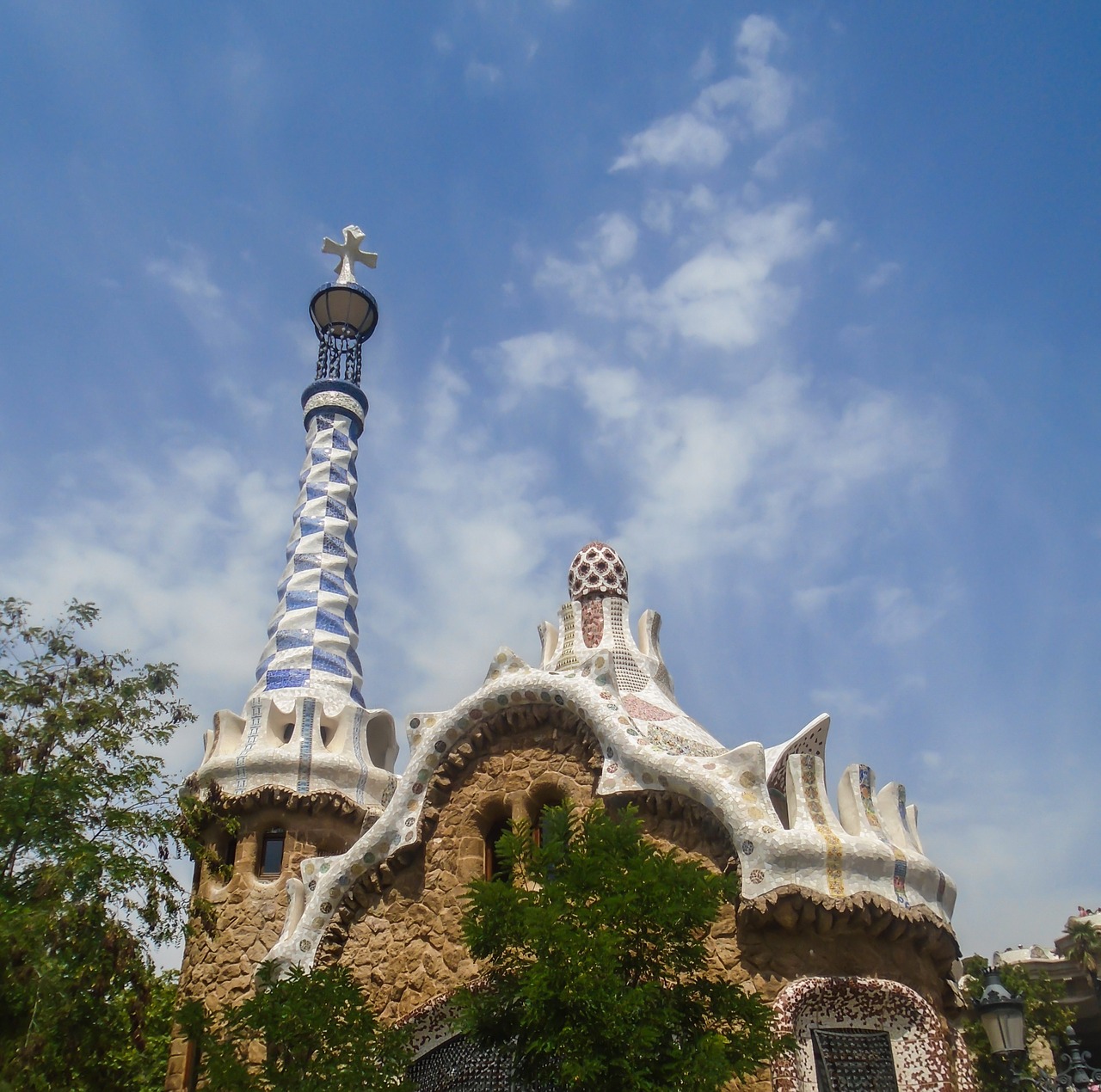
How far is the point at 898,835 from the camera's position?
8297mm

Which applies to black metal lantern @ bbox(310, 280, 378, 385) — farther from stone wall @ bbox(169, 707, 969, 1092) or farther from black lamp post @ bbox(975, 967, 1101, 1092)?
black lamp post @ bbox(975, 967, 1101, 1092)

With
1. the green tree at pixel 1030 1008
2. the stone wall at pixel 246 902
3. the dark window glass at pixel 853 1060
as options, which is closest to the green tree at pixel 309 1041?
the dark window glass at pixel 853 1060

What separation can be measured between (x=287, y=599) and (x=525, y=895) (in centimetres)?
732

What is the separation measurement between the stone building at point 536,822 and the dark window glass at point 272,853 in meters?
0.02

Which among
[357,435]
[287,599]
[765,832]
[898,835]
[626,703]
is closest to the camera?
[765,832]

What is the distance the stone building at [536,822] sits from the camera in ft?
24.5

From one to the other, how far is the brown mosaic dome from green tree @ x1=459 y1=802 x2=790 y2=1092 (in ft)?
15.2

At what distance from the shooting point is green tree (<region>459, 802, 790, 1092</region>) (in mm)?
6070

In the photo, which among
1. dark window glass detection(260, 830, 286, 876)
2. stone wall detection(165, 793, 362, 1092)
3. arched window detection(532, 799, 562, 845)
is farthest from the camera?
dark window glass detection(260, 830, 286, 876)

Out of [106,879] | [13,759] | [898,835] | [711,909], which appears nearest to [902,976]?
[898,835]

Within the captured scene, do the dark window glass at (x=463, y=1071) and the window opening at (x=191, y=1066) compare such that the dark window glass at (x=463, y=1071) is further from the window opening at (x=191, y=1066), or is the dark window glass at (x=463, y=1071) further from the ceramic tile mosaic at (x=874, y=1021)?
the window opening at (x=191, y=1066)

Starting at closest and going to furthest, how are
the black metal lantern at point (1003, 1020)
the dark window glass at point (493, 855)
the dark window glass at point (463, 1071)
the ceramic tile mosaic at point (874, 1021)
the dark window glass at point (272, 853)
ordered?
the black metal lantern at point (1003, 1020) → the ceramic tile mosaic at point (874, 1021) → the dark window glass at point (463, 1071) → the dark window glass at point (493, 855) → the dark window glass at point (272, 853)

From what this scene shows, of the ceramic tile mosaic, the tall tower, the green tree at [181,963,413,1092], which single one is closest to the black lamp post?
the ceramic tile mosaic

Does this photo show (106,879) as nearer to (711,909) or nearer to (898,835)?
(711,909)
